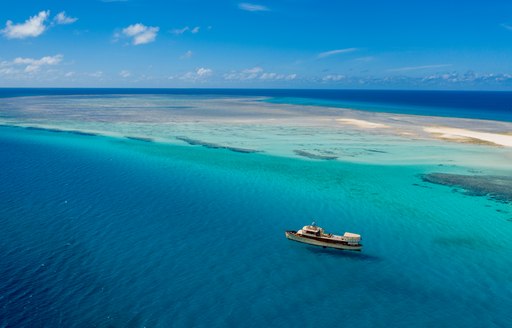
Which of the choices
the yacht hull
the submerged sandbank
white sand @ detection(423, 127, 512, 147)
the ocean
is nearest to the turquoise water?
the ocean

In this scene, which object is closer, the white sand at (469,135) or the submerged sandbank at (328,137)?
the submerged sandbank at (328,137)

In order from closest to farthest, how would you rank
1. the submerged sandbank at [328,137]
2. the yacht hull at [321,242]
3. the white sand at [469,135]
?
the yacht hull at [321,242] → the submerged sandbank at [328,137] → the white sand at [469,135]

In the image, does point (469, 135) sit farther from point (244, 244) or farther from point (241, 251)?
point (241, 251)

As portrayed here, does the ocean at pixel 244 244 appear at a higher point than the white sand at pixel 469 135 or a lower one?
lower

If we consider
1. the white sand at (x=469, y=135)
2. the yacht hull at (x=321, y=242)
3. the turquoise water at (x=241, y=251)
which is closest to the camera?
the turquoise water at (x=241, y=251)

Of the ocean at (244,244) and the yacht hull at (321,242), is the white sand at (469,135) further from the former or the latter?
the yacht hull at (321,242)

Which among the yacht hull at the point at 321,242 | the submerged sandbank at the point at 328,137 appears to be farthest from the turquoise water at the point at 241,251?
the submerged sandbank at the point at 328,137

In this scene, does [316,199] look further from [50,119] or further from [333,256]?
[50,119]

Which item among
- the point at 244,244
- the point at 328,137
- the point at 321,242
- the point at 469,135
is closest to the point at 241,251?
the point at 244,244
